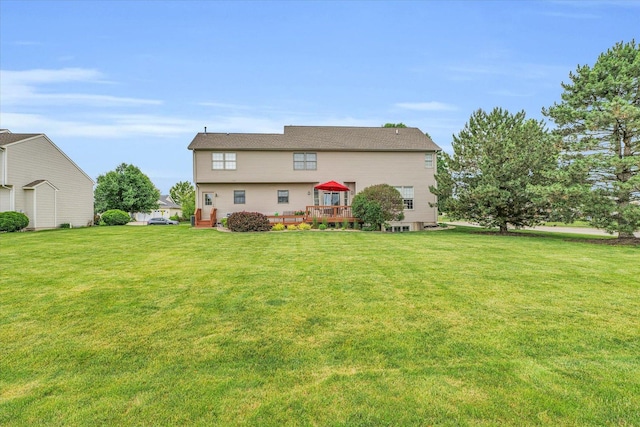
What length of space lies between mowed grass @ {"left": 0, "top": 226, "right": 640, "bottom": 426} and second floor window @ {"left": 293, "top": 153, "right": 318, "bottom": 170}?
16.3 meters

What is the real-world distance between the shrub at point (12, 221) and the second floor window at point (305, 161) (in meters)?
16.8

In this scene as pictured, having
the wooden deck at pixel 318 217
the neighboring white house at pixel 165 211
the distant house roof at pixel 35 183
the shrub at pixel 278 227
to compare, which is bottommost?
the shrub at pixel 278 227

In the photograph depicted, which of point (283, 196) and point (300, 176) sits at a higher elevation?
point (300, 176)

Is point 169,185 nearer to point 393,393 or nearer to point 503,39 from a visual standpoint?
point 503,39

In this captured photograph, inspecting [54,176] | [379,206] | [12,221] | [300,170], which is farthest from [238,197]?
[54,176]

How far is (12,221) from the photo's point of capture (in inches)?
714

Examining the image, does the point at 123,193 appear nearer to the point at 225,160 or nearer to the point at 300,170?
the point at 225,160

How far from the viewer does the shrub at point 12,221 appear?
1783 centimetres

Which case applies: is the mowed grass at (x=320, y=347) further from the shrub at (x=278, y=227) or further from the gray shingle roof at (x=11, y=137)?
the gray shingle roof at (x=11, y=137)

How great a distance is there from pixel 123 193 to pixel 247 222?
34.8 meters

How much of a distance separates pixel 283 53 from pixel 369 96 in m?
10.00

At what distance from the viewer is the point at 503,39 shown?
18.7m

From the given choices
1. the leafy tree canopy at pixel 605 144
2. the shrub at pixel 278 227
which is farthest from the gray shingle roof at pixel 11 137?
the leafy tree canopy at pixel 605 144

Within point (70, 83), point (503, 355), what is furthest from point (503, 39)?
point (70, 83)
